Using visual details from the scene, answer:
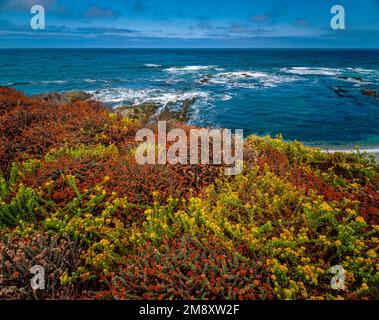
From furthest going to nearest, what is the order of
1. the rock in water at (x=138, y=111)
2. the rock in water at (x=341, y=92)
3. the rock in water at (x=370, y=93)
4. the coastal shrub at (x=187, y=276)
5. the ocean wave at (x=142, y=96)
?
1. the rock in water at (x=341, y=92)
2. the rock in water at (x=370, y=93)
3. the ocean wave at (x=142, y=96)
4. the rock in water at (x=138, y=111)
5. the coastal shrub at (x=187, y=276)

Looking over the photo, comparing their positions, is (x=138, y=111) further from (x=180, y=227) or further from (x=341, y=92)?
(x=341, y=92)

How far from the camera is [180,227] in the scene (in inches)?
189

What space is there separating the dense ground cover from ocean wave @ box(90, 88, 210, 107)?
71.8 feet

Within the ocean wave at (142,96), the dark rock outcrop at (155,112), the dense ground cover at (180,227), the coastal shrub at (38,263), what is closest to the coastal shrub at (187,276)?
the dense ground cover at (180,227)

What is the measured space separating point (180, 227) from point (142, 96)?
1130 inches

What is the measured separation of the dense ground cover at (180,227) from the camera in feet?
12.3

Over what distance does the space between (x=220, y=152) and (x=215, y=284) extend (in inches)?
130

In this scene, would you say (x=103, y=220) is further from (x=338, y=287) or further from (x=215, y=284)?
(x=338, y=287)

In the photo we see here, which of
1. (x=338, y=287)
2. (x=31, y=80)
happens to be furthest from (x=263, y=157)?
(x=31, y=80)

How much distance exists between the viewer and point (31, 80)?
48281mm

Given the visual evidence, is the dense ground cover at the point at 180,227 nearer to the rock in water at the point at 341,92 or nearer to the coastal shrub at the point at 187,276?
the coastal shrub at the point at 187,276

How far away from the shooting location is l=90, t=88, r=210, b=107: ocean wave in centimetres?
2884

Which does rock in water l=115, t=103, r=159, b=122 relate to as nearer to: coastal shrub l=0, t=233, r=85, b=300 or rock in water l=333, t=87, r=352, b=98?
coastal shrub l=0, t=233, r=85, b=300

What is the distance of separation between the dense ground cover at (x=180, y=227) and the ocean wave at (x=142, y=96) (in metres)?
21.9
